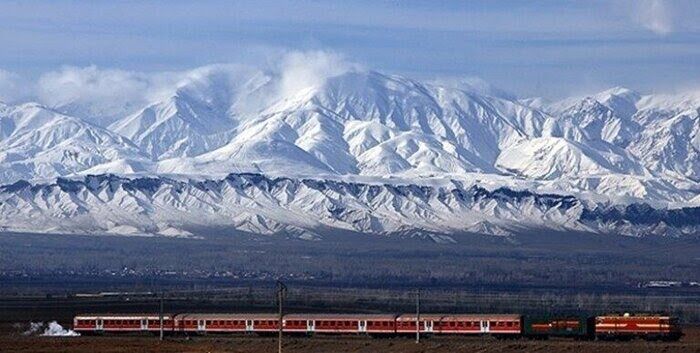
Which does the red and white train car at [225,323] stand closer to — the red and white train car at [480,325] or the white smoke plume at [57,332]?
the white smoke plume at [57,332]

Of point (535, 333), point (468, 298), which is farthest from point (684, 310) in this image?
point (535, 333)

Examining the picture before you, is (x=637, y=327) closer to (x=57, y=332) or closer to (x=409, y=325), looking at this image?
(x=409, y=325)

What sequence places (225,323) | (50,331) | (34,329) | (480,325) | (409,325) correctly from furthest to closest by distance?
(34,329) < (50,331) < (225,323) < (409,325) < (480,325)

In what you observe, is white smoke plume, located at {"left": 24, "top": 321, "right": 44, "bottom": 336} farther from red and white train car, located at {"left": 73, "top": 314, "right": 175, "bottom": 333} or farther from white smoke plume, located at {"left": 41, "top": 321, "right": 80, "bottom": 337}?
red and white train car, located at {"left": 73, "top": 314, "right": 175, "bottom": 333}

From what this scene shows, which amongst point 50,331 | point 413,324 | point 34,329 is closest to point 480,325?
point 413,324

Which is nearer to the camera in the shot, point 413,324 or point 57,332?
point 413,324

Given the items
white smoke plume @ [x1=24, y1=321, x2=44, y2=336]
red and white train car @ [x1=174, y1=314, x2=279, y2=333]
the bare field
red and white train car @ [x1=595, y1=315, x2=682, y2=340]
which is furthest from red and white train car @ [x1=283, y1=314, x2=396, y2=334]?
white smoke plume @ [x1=24, y1=321, x2=44, y2=336]

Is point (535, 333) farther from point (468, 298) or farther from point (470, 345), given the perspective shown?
point (468, 298)
